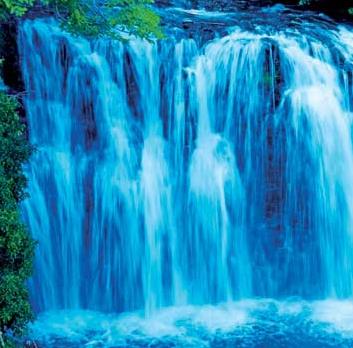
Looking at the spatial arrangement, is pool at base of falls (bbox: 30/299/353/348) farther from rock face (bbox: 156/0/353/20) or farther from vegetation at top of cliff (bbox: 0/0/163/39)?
rock face (bbox: 156/0/353/20)

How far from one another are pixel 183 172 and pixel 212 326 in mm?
2355

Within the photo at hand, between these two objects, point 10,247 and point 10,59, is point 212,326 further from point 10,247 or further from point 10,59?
point 10,59

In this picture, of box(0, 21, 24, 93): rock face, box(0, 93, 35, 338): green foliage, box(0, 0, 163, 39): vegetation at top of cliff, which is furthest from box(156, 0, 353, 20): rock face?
box(0, 93, 35, 338): green foliage

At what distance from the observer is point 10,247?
6.57 metres

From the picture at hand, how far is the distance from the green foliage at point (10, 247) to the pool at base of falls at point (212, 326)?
2.15 meters

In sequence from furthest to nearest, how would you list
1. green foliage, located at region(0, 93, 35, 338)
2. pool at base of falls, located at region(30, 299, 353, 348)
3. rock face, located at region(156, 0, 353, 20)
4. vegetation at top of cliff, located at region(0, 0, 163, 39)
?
rock face, located at region(156, 0, 353, 20), pool at base of falls, located at region(30, 299, 353, 348), vegetation at top of cliff, located at region(0, 0, 163, 39), green foliage, located at region(0, 93, 35, 338)

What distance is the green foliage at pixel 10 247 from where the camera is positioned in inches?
258

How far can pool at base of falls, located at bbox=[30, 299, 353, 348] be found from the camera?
8.88 m

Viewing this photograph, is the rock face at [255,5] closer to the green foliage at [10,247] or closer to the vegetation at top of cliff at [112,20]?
the vegetation at top of cliff at [112,20]

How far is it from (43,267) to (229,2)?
22.0 ft

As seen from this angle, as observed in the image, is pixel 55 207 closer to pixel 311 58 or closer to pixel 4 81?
pixel 4 81

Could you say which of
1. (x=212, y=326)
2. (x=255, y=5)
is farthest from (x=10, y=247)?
(x=255, y=5)

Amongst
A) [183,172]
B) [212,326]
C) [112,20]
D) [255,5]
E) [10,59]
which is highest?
[112,20]

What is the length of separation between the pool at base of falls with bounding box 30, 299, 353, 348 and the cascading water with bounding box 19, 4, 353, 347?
26 centimetres
